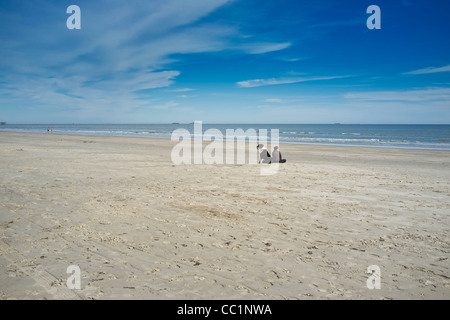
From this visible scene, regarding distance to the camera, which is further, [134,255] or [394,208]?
[394,208]

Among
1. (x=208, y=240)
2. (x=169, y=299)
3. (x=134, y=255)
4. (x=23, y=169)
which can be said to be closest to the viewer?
(x=169, y=299)

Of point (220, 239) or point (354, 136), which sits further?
point (354, 136)

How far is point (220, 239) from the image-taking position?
4.95m

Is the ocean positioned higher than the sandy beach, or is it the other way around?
the ocean

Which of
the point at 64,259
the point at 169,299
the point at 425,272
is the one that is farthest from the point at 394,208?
the point at 64,259

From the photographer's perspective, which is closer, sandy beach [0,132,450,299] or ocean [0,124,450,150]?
sandy beach [0,132,450,299]

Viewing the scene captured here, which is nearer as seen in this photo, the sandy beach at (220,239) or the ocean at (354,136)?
the sandy beach at (220,239)

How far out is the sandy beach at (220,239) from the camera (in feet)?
11.5

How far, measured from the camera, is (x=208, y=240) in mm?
4906

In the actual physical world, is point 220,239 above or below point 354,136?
below

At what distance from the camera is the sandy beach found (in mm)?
3490

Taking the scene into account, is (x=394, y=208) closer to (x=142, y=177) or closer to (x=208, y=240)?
(x=208, y=240)
